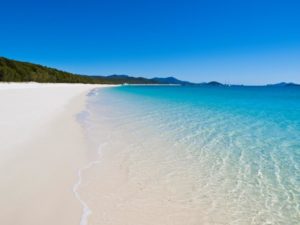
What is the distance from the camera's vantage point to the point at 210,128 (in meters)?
12.2

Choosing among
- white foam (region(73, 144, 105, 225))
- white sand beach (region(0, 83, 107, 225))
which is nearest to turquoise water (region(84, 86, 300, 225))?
white foam (region(73, 144, 105, 225))

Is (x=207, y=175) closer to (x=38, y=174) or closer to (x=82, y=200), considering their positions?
(x=82, y=200)

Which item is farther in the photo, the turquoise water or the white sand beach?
the turquoise water

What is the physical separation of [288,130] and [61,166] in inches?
385

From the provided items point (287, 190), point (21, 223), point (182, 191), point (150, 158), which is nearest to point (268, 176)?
point (287, 190)

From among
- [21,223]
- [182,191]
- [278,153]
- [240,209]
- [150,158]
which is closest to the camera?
Answer: [21,223]

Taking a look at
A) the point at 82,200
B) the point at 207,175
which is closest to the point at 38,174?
the point at 82,200

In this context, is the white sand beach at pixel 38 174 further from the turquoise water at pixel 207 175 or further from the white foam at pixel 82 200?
the turquoise water at pixel 207 175

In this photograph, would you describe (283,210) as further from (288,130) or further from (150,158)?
(288,130)

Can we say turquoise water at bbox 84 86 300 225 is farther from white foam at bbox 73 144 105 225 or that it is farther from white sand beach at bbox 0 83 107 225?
white sand beach at bbox 0 83 107 225

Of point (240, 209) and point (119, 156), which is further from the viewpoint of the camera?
point (119, 156)

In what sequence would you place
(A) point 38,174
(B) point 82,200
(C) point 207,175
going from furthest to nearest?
(C) point 207,175 < (A) point 38,174 < (B) point 82,200

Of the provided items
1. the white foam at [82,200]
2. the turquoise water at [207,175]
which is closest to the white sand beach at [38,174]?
the white foam at [82,200]

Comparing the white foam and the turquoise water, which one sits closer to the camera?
the white foam
